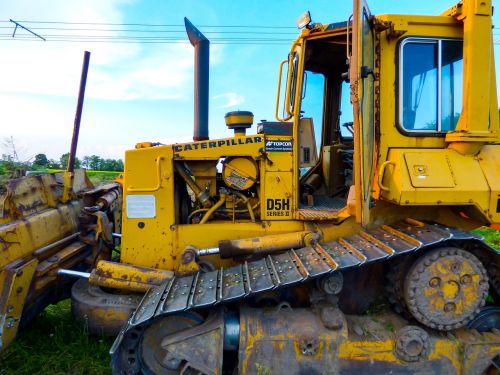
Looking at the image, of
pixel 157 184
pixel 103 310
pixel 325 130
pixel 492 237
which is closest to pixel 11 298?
pixel 103 310

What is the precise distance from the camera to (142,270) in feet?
10.9

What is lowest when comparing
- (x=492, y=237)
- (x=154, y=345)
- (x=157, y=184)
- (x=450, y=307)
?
(x=154, y=345)

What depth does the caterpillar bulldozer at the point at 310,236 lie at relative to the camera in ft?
9.37

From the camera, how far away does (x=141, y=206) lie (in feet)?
11.3

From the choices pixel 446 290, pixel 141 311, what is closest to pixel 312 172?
pixel 446 290

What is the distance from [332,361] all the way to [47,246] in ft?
8.94

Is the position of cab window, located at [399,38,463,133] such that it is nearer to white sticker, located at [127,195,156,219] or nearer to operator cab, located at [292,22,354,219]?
operator cab, located at [292,22,354,219]

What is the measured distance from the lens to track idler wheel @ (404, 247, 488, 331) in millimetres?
2869

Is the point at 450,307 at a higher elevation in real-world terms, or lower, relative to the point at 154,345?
higher

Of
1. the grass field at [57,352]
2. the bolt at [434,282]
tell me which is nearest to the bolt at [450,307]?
the bolt at [434,282]

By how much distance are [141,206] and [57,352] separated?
160 cm

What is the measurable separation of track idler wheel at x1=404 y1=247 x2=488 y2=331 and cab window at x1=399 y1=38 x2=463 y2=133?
44.4 inches

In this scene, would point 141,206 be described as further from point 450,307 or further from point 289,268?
point 450,307

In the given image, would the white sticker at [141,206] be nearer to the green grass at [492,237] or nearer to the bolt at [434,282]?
the bolt at [434,282]
